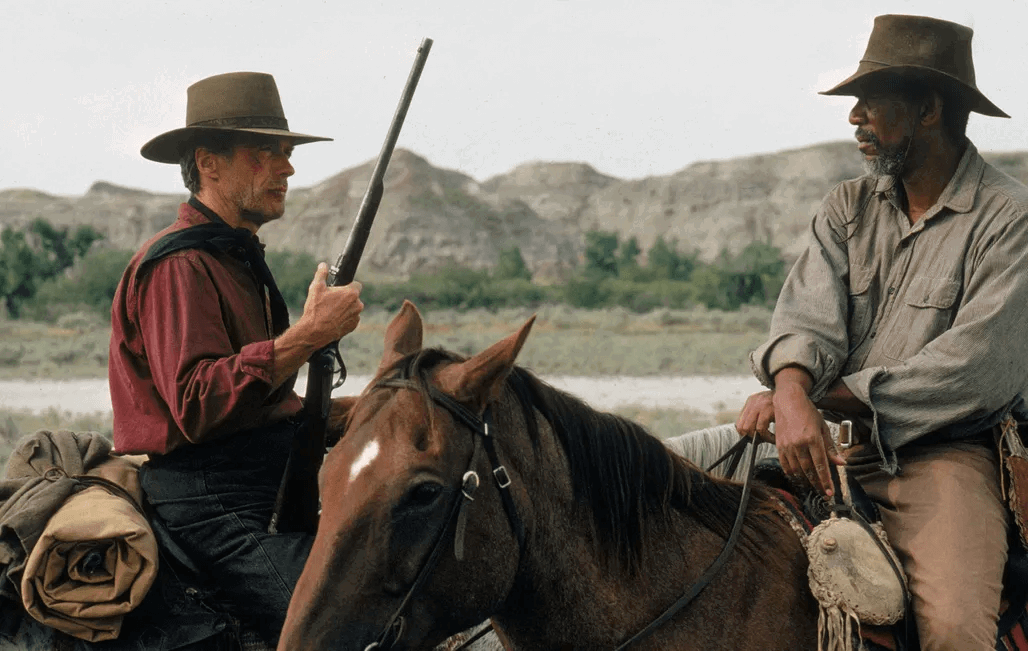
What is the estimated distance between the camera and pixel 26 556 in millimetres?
3596

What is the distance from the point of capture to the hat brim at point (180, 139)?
13.4ft

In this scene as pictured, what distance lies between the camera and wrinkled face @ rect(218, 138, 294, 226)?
13.5 ft

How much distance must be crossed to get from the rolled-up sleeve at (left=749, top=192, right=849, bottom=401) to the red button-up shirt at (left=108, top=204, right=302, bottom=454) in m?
1.86

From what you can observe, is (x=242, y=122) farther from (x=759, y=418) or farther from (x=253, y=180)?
(x=759, y=418)

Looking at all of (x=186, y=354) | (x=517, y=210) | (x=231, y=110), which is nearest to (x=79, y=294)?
(x=231, y=110)

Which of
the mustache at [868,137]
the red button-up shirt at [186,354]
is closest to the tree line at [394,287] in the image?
the red button-up shirt at [186,354]

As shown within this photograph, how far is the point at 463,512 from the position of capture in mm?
2895

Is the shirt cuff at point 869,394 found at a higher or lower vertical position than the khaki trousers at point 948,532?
higher

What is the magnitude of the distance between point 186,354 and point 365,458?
1.07 m

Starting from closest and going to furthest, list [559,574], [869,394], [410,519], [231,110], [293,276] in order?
[410,519] < [559,574] < [869,394] < [231,110] < [293,276]

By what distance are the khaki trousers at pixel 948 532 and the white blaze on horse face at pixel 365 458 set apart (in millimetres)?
1888

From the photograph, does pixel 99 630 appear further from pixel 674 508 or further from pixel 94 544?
pixel 674 508

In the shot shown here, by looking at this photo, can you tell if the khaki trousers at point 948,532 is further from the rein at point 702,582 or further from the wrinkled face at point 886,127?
the wrinkled face at point 886,127

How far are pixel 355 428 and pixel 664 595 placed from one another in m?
1.16
